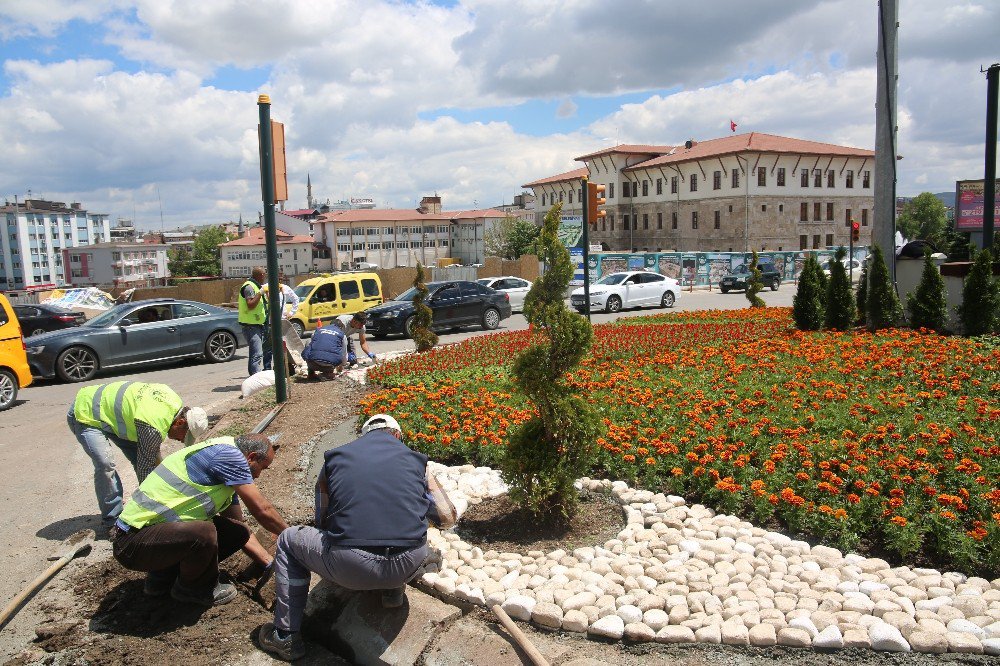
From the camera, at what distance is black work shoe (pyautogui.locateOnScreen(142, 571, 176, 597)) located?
15.9ft

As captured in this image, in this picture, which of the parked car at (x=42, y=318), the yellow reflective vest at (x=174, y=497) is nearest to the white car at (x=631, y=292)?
the parked car at (x=42, y=318)

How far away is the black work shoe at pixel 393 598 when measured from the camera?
14.5ft

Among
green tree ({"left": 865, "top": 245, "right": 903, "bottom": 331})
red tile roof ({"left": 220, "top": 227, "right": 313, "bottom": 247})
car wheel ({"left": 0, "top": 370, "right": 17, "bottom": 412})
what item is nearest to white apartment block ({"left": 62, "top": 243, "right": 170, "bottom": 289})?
red tile roof ({"left": 220, "top": 227, "right": 313, "bottom": 247})

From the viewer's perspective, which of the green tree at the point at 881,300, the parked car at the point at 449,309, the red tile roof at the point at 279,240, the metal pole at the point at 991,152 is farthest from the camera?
the red tile roof at the point at 279,240

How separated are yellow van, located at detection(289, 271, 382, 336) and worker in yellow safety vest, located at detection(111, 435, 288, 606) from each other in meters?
17.5

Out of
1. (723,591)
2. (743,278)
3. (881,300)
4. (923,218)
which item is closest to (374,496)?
(723,591)

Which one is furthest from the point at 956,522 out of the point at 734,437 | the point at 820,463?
the point at 734,437

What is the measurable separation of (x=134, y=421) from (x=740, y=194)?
6645cm

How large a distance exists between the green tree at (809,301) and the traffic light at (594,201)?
15.7ft

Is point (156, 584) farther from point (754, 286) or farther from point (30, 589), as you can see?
point (754, 286)

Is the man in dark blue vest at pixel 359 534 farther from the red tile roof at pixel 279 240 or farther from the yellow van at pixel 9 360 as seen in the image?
the red tile roof at pixel 279 240

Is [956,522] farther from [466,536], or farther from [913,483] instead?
[466,536]

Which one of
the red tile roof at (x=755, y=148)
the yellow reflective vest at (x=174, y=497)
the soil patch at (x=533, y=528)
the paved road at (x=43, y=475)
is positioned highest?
the red tile roof at (x=755, y=148)

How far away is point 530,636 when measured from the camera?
426cm
